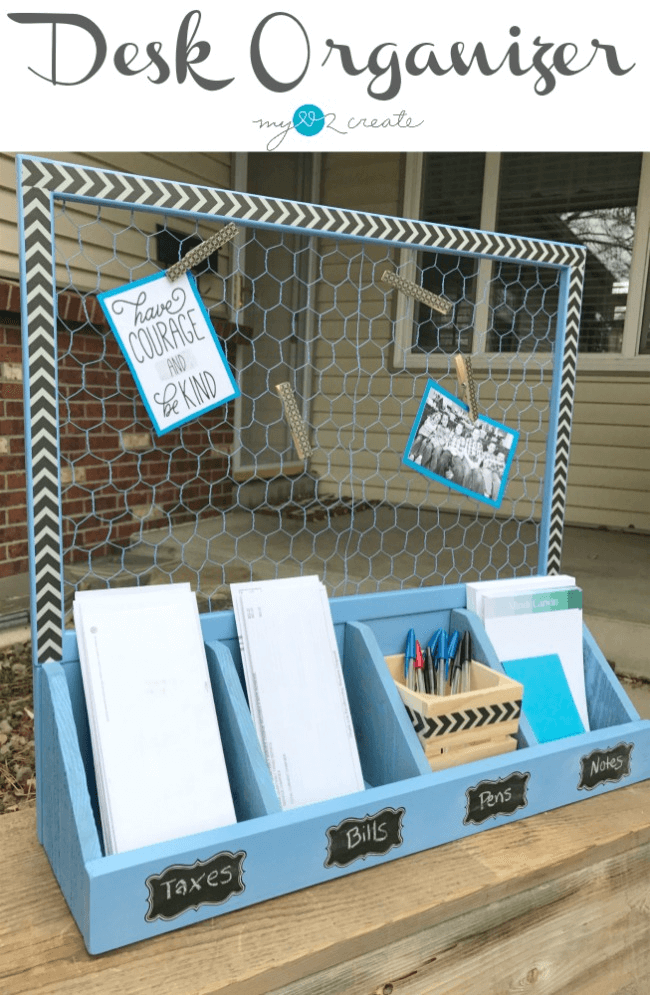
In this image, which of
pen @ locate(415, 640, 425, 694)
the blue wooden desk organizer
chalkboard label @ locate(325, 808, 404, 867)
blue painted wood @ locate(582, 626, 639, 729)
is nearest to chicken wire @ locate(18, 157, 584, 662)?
the blue wooden desk organizer

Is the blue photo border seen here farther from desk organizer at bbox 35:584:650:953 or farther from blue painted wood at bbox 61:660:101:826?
blue painted wood at bbox 61:660:101:826

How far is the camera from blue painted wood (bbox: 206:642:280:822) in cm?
79

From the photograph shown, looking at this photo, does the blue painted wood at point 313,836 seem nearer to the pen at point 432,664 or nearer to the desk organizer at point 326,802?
the desk organizer at point 326,802

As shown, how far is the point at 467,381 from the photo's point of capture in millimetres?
1141

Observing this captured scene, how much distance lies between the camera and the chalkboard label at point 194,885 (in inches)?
26.8

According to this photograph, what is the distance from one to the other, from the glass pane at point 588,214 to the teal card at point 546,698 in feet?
10.2

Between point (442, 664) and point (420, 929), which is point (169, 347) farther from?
point (420, 929)

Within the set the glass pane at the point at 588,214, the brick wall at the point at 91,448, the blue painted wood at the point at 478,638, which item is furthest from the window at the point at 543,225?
the blue painted wood at the point at 478,638

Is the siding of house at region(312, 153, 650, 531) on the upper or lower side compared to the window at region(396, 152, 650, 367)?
lower

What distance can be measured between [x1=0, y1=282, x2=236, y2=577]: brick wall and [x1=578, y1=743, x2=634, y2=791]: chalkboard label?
1.57 metres

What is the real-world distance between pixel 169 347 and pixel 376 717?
0.58 m

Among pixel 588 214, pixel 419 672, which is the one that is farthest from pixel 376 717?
pixel 588 214
